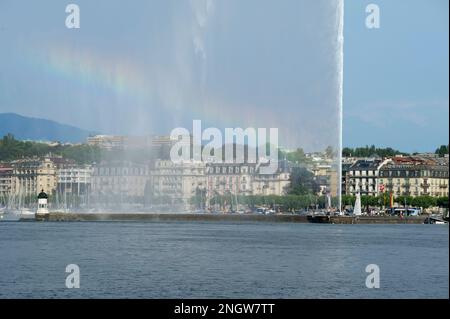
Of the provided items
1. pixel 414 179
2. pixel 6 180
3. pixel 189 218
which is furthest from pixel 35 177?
pixel 189 218

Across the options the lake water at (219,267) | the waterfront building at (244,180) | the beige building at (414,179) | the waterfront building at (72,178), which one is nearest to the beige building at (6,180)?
the waterfront building at (72,178)

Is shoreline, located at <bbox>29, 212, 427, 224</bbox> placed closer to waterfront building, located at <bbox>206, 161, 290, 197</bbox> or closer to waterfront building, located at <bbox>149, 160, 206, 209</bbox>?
waterfront building, located at <bbox>149, 160, 206, 209</bbox>

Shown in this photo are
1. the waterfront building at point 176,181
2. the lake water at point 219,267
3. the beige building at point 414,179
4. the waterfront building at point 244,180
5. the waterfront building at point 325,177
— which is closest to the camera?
the lake water at point 219,267

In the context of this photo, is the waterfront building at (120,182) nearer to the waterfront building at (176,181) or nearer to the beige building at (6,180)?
the waterfront building at (176,181)

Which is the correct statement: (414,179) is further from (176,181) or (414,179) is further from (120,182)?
(120,182)

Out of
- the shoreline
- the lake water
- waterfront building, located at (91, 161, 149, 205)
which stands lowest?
the lake water

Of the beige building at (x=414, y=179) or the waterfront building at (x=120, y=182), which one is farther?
the beige building at (x=414, y=179)

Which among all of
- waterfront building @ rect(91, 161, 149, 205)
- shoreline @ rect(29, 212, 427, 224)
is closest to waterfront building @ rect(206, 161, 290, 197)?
waterfront building @ rect(91, 161, 149, 205)

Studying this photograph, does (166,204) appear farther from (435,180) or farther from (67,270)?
(67,270)
